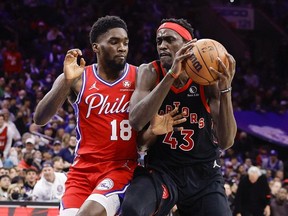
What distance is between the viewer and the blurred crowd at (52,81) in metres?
13.5

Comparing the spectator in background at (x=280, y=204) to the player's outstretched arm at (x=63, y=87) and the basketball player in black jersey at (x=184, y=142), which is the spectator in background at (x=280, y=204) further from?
the player's outstretched arm at (x=63, y=87)

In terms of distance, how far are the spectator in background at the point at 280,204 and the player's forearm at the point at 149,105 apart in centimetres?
817

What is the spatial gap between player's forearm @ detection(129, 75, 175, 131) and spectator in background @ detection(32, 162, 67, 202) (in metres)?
6.51

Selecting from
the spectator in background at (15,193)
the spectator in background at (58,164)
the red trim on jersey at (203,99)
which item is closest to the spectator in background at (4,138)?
the spectator in background at (58,164)

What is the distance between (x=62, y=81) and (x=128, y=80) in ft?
1.97

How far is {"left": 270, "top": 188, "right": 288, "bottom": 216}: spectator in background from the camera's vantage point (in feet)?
44.0

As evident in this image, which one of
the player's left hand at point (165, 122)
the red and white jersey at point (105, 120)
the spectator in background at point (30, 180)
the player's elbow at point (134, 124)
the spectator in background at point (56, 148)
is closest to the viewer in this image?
the player's elbow at point (134, 124)

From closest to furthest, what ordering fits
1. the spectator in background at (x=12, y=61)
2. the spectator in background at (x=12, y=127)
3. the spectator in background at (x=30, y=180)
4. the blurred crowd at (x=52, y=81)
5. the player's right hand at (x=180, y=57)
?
the player's right hand at (x=180, y=57), the spectator in background at (x=30, y=180), the blurred crowd at (x=52, y=81), the spectator in background at (x=12, y=127), the spectator in background at (x=12, y=61)

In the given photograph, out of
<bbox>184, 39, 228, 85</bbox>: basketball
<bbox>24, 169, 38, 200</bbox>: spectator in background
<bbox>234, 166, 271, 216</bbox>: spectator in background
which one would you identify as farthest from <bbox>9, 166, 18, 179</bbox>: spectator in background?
<bbox>184, 39, 228, 85</bbox>: basketball

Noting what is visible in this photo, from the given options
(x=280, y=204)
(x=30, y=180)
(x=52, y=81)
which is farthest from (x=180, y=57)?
(x=52, y=81)

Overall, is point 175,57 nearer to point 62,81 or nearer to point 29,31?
point 62,81

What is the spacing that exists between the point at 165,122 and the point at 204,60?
61 centimetres

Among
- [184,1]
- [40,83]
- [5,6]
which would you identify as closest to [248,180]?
[40,83]

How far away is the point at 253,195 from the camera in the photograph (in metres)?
13.4
